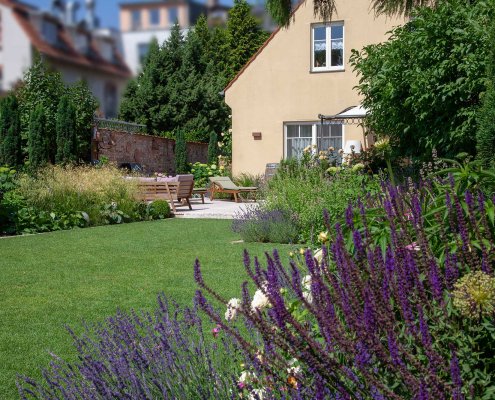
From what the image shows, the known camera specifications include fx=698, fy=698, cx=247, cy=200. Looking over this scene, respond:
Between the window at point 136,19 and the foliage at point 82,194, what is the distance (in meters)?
12.4

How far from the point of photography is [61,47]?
95 cm

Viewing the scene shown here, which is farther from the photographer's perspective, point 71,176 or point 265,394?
point 71,176

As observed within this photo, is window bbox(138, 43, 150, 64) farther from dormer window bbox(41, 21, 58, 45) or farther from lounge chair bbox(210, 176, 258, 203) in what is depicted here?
lounge chair bbox(210, 176, 258, 203)

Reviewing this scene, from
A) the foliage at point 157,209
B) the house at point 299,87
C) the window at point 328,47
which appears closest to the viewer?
the foliage at point 157,209

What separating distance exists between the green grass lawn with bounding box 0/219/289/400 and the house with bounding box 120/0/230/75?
3076 millimetres

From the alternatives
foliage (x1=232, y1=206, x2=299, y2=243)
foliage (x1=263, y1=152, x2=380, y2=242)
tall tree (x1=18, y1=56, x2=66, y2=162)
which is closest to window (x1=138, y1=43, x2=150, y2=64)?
foliage (x1=263, y1=152, x2=380, y2=242)

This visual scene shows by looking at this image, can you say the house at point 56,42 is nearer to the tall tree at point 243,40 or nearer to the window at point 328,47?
the window at point 328,47

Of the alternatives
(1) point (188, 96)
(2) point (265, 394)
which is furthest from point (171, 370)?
(1) point (188, 96)

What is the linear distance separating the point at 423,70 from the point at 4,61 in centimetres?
1031

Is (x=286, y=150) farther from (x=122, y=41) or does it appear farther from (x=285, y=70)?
(x=122, y=41)

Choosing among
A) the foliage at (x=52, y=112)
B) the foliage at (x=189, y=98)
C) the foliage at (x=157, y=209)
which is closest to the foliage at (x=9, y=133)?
the foliage at (x=52, y=112)

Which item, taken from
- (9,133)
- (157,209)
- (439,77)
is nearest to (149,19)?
(439,77)

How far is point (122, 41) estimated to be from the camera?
1035mm

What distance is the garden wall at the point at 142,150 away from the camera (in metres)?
22.4
